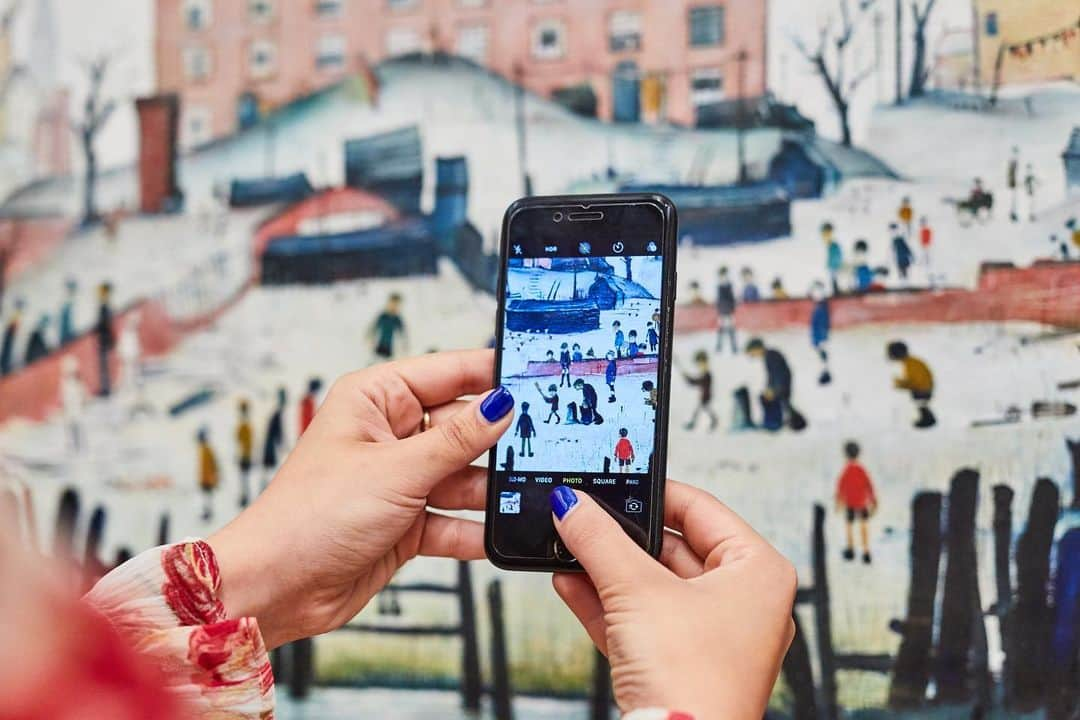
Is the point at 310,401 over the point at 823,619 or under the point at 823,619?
over

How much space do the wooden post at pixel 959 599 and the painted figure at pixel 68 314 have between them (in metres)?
0.86

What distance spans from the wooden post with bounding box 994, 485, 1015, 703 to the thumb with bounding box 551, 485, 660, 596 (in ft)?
1.40

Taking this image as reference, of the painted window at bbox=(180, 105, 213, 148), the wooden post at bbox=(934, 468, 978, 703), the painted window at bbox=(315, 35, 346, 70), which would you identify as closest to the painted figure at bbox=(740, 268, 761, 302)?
the wooden post at bbox=(934, 468, 978, 703)

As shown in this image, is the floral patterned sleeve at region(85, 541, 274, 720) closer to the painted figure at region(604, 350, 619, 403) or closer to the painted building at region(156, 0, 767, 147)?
the painted figure at region(604, 350, 619, 403)

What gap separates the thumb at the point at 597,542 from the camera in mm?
452

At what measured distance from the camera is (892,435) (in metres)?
0.80

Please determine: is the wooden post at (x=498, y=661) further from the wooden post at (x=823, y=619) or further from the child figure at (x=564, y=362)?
the child figure at (x=564, y=362)

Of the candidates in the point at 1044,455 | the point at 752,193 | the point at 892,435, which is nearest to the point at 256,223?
the point at 752,193

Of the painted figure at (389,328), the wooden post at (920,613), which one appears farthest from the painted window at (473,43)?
the wooden post at (920,613)

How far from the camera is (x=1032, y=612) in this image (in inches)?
30.0

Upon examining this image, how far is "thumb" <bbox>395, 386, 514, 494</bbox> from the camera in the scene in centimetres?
52

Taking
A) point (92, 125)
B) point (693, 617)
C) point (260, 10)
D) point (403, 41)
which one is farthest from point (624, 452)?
point (92, 125)

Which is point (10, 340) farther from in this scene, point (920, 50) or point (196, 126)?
point (920, 50)

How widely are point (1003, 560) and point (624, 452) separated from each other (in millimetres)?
407
